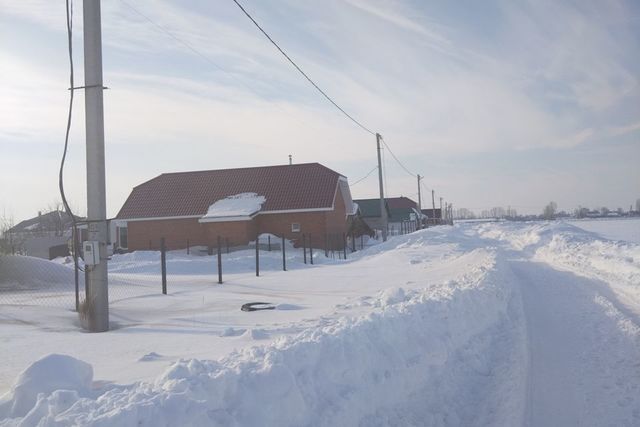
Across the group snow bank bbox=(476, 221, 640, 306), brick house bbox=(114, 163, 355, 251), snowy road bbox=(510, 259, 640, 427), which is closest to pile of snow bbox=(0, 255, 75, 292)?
snowy road bbox=(510, 259, 640, 427)

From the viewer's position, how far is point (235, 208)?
117ft

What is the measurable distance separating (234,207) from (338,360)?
31.3m

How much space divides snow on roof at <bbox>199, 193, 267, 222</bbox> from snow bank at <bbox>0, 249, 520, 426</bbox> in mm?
26883

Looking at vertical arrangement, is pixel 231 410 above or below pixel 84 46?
below

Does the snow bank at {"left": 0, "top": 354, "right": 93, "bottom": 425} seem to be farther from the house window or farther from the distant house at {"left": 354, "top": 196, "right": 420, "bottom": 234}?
the distant house at {"left": 354, "top": 196, "right": 420, "bottom": 234}

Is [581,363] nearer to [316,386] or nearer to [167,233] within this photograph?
[316,386]

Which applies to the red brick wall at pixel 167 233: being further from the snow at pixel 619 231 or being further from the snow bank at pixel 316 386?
the snow bank at pixel 316 386

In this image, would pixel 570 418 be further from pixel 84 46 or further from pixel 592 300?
pixel 84 46

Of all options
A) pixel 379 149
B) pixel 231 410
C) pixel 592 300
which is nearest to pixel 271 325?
pixel 231 410

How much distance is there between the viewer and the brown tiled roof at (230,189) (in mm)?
36000

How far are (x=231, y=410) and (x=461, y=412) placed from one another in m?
2.47

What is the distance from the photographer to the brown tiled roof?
36000 mm

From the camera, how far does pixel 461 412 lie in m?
5.23

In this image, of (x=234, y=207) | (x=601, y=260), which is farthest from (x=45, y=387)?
(x=234, y=207)
